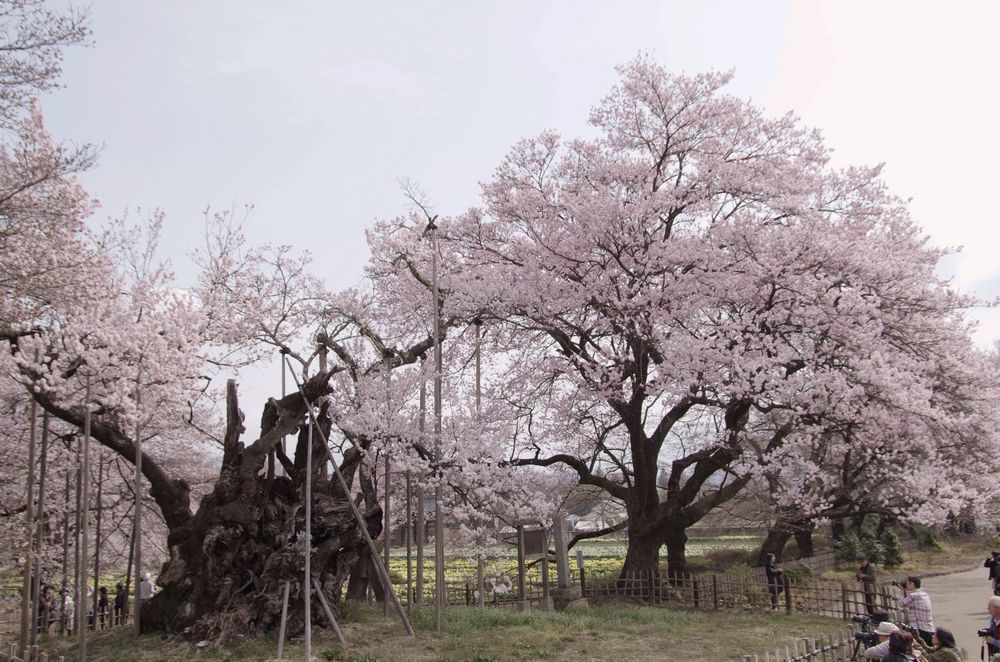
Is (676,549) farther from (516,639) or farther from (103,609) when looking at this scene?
(103,609)

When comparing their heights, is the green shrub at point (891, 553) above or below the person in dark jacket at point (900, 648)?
below

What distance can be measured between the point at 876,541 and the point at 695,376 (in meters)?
18.1

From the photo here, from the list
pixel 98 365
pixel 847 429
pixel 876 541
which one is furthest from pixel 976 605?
pixel 98 365

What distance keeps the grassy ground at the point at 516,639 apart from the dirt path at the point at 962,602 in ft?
7.09

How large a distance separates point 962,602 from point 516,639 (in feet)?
40.6

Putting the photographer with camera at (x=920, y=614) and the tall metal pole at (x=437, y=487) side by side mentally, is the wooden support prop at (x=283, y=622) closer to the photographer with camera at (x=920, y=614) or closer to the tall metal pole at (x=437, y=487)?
the tall metal pole at (x=437, y=487)

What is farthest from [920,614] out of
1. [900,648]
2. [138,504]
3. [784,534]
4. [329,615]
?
[784,534]

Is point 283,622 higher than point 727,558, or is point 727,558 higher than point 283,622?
point 283,622

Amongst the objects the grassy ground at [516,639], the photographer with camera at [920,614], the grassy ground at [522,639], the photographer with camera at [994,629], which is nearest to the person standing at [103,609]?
the grassy ground at [522,639]

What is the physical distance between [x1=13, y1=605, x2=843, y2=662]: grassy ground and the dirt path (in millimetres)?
2161

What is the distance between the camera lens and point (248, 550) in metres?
11.7

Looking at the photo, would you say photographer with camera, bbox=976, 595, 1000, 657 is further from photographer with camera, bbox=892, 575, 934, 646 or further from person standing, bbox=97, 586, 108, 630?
person standing, bbox=97, 586, 108, 630

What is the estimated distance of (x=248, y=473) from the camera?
12.0 m

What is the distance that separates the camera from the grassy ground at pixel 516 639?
10391mm
